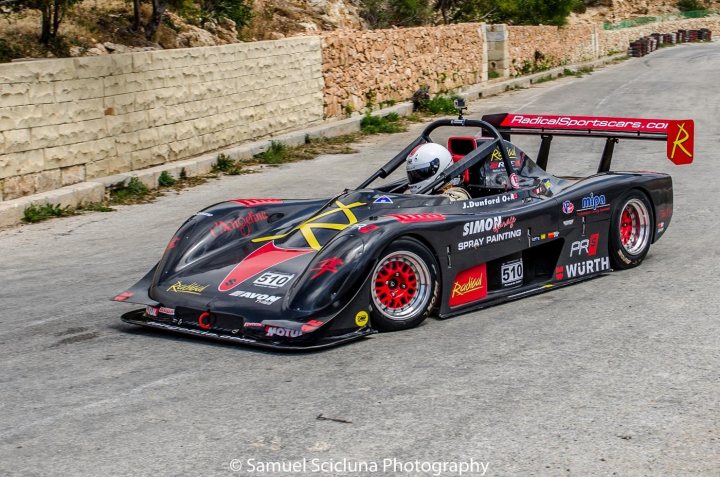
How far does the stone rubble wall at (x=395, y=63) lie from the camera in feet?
70.3

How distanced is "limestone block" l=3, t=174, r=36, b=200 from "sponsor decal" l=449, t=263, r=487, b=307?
7297mm

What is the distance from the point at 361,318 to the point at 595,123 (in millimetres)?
3904

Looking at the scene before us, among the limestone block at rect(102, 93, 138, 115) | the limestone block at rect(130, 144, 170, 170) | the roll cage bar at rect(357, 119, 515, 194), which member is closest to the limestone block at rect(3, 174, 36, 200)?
the limestone block at rect(102, 93, 138, 115)

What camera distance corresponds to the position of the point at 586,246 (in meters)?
8.28

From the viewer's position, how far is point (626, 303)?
24.6 ft

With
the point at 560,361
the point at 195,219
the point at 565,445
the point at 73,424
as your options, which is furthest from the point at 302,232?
the point at 565,445

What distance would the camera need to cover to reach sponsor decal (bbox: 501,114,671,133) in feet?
30.1

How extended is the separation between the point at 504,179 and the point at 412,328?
76.9 inches

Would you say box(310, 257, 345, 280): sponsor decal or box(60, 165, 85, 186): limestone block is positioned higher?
box(310, 257, 345, 280): sponsor decal

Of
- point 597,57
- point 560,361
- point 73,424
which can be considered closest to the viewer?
point 73,424

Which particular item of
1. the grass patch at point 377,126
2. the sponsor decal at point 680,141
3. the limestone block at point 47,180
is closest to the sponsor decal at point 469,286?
the sponsor decal at point 680,141

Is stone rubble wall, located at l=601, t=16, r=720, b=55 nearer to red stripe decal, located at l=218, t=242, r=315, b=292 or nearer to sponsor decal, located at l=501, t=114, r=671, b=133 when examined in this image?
sponsor decal, located at l=501, t=114, r=671, b=133

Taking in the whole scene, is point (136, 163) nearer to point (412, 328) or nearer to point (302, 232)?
point (302, 232)

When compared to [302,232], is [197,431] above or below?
below
